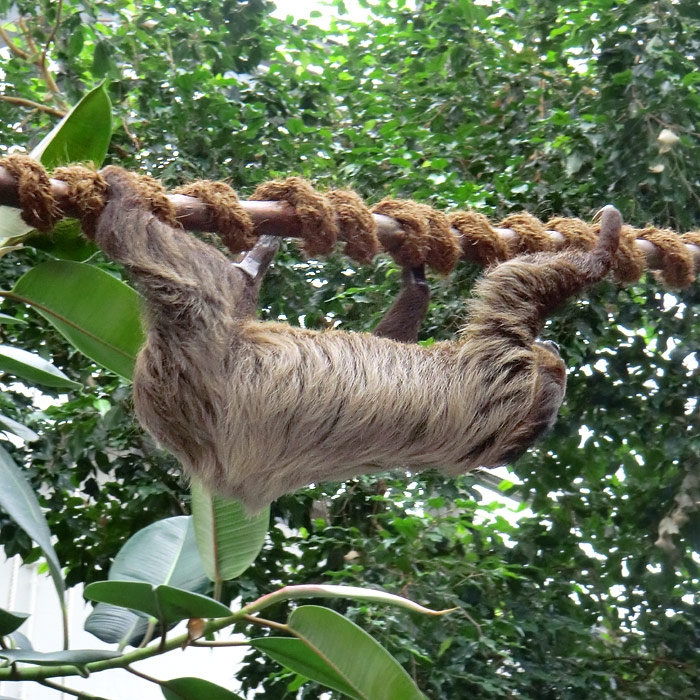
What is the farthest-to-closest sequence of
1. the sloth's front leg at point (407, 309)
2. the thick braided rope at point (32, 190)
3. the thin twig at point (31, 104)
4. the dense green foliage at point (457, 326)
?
1. the thin twig at point (31, 104)
2. the dense green foliage at point (457, 326)
3. the sloth's front leg at point (407, 309)
4. the thick braided rope at point (32, 190)

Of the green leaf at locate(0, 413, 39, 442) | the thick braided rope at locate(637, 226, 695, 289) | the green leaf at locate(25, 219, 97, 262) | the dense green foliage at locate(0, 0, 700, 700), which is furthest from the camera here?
the dense green foliage at locate(0, 0, 700, 700)

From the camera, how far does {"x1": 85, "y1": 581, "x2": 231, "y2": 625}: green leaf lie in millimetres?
2305

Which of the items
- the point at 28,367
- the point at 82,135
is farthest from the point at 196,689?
the point at 82,135

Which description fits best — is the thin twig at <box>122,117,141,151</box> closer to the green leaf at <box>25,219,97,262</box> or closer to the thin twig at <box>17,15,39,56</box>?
the thin twig at <box>17,15,39,56</box>

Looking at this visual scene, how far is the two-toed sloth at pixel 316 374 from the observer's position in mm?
2600

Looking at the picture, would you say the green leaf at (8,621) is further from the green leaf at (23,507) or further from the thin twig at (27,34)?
the thin twig at (27,34)

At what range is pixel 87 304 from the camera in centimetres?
265

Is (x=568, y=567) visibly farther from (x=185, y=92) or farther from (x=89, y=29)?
(x=89, y=29)

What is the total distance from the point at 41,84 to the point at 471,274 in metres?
3.07

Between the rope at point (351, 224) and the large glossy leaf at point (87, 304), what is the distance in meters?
0.25

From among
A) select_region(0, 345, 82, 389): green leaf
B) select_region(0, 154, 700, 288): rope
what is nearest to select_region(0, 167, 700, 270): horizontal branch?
select_region(0, 154, 700, 288): rope

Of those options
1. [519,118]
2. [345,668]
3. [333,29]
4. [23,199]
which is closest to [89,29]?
[333,29]

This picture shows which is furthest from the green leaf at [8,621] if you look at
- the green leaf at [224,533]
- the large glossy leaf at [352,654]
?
the large glossy leaf at [352,654]

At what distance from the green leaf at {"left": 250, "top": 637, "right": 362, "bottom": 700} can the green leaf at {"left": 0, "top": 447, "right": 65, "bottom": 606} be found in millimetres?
712
